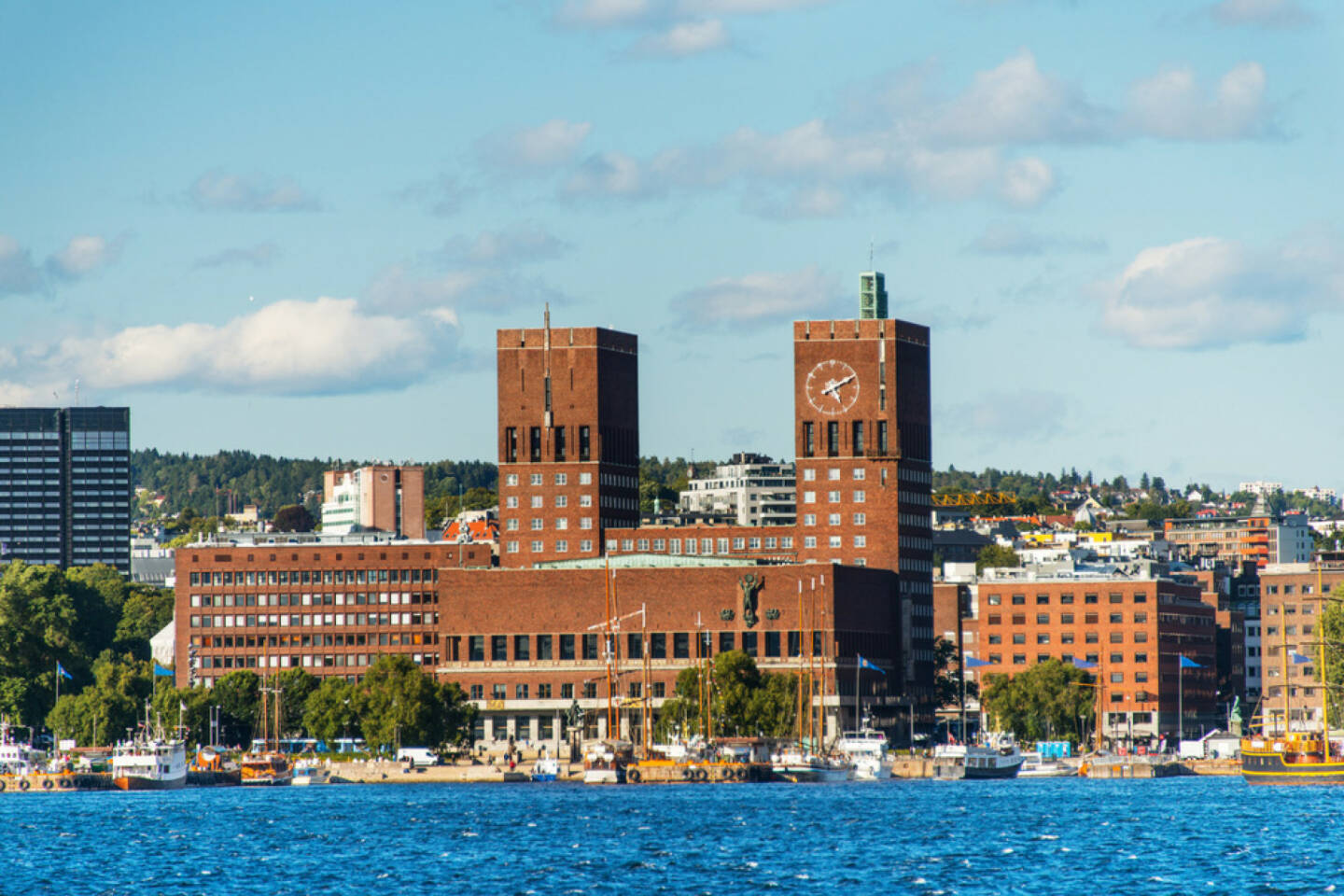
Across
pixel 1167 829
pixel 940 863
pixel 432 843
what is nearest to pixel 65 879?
pixel 432 843

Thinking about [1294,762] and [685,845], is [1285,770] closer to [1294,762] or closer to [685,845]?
[1294,762]

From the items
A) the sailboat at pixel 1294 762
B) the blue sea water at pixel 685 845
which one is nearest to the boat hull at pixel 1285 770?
the sailboat at pixel 1294 762

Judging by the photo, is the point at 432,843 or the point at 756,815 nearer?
the point at 432,843

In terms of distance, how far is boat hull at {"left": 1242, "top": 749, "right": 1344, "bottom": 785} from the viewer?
177 meters

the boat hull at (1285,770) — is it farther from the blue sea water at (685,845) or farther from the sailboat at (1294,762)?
the blue sea water at (685,845)

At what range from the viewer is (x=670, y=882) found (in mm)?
109625

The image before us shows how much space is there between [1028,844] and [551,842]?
82.6ft

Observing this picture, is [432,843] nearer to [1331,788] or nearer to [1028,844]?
[1028,844]

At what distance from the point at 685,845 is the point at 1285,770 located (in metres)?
65.0

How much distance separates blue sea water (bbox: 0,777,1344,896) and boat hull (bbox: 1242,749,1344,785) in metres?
1.32

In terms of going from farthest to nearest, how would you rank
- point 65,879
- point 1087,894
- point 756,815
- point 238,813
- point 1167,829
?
point 238,813
point 756,815
point 1167,829
point 65,879
point 1087,894

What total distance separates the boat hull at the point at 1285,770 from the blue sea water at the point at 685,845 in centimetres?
132

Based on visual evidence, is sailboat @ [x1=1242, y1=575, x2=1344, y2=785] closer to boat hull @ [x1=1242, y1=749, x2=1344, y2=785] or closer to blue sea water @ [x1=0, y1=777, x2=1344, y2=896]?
boat hull @ [x1=1242, y1=749, x2=1344, y2=785]

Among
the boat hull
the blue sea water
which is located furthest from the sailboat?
the blue sea water
